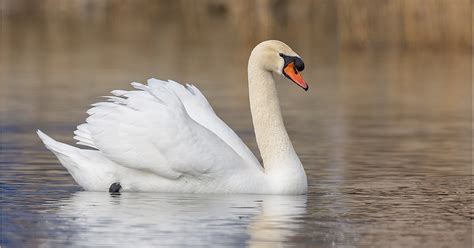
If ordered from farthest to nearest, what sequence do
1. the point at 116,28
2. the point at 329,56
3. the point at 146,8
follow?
the point at 146,8
the point at 116,28
the point at 329,56

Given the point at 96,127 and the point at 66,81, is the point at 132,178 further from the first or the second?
the point at 66,81

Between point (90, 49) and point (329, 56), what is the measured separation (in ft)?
14.3

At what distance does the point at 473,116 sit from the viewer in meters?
16.3

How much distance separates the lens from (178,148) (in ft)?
31.4

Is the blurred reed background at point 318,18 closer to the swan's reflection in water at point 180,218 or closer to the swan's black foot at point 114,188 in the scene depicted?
the swan's black foot at point 114,188

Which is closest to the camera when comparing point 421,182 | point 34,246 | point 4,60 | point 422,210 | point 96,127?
point 34,246

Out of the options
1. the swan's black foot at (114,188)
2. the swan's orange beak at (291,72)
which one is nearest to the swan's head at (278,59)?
the swan's orange beak at (291,72)

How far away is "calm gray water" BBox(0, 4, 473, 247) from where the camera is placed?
823cm

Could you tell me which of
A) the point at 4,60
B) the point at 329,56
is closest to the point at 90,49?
the point at 4,60

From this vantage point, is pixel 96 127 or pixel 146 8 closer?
pixel 96 127

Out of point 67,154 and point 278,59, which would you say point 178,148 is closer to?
point 67,154

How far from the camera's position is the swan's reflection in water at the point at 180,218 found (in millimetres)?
7844

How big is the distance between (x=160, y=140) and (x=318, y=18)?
22659 millimetres

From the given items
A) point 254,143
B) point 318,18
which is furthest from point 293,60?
point 318,18
